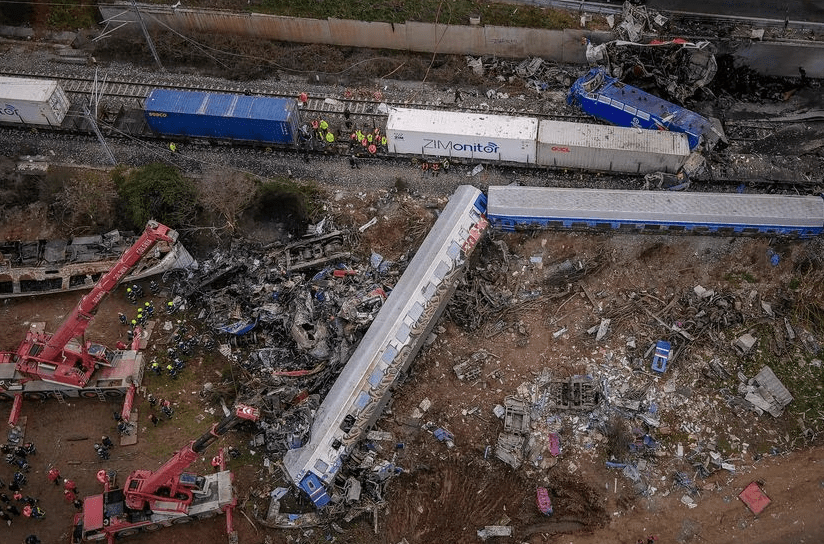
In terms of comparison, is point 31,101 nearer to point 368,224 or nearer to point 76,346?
point 76,346

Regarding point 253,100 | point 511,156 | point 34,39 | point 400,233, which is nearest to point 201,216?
point 253,100

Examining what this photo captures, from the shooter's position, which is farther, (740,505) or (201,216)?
(201,216)

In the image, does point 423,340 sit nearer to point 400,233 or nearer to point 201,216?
point 400,233

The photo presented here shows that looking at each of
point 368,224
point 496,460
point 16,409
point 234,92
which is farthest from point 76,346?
point 496,460

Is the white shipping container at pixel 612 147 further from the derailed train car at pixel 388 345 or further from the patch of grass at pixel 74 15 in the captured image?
the patch of grass at pixel 74 15

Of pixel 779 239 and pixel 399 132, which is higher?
pixel 399 132

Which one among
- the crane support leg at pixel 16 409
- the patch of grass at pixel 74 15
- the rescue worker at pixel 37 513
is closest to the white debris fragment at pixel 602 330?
the rescue worker at pixel 37 513
